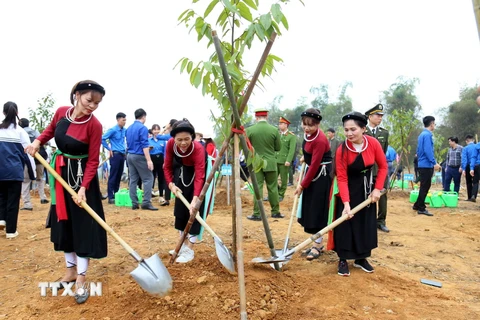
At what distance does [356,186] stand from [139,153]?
5.21 m

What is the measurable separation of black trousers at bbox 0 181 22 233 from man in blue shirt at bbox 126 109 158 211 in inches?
104

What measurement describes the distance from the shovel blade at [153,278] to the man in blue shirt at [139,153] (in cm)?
462

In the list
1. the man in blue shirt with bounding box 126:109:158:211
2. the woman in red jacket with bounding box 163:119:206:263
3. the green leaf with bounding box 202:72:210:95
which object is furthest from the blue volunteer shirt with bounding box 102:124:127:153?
the green leaf with bounding box 202:72:210:95

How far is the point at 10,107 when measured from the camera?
5230 mm

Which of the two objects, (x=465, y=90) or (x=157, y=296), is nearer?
(x=157, y=296)

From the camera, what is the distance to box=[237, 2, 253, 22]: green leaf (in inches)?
109

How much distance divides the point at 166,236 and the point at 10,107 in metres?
3.06

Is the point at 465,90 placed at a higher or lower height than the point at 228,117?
higher

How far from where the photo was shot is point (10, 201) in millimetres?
5254

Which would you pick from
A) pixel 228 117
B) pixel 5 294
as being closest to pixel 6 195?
pixel 5 294

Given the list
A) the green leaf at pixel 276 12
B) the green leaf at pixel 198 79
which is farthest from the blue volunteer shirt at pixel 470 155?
the green leaf at pixel 198 79

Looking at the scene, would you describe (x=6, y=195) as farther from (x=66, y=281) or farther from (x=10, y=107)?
(x=66, y=281)

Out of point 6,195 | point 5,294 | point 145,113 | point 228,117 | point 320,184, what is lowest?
point 5,294

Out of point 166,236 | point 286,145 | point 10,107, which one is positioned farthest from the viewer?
point 286,145
